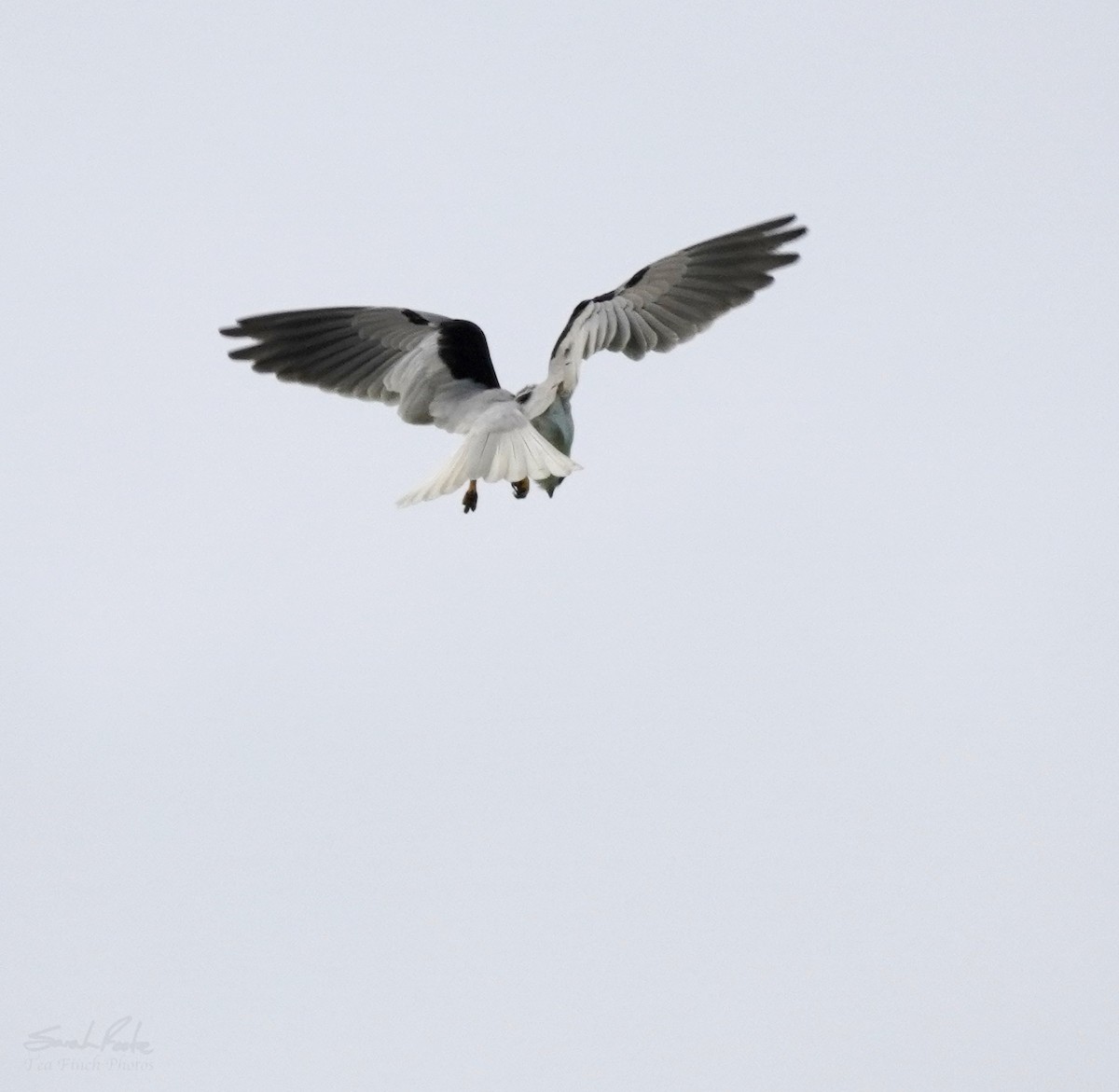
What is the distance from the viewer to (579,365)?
11.5 meters

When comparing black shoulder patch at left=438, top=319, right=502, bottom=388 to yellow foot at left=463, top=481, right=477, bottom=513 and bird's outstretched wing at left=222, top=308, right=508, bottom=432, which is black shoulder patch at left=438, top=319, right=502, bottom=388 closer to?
bird's outstretched wing at left=222, top=308, right=508, bottom=432

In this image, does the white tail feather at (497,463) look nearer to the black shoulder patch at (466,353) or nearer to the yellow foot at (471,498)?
the yellow foot at (471,498)

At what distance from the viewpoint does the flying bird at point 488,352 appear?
429 inches

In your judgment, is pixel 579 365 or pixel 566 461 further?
pixel 579 365

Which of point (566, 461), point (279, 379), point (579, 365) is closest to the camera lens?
point (566, 461)

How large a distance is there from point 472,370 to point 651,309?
4.04 feet

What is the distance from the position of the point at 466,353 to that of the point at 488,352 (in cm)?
20

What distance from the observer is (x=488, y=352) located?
40.7 feet

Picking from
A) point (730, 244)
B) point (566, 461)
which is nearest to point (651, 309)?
point (730, 244)

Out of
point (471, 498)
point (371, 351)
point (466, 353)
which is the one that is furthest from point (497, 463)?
point (371, 351)

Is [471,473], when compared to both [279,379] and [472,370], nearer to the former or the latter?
[472,370]

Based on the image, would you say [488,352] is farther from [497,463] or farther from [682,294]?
[497,463]

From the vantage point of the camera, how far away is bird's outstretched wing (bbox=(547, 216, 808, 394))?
11.9 m

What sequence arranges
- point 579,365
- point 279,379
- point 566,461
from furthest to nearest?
point 279,379
point 579,365
point 566,461
